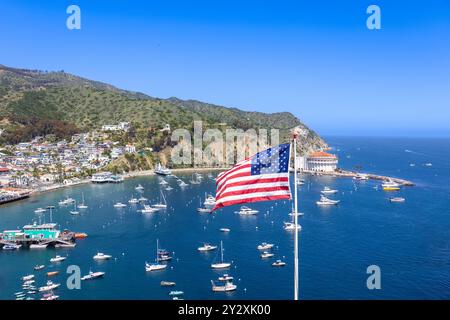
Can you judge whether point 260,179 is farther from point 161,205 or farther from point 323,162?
point 323,162

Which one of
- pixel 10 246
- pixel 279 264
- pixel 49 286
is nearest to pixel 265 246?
pixel 279 264

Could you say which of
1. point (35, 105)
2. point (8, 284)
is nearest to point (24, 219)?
point (8, 284)

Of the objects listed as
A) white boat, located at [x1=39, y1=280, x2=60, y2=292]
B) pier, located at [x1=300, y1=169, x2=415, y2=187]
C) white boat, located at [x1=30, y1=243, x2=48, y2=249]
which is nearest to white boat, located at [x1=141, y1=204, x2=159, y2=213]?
white boat, located at [x1=30, y1=243, x2=48, y2=249]

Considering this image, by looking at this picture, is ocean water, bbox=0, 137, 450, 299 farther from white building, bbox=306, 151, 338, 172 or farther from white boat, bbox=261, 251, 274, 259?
white building, bbox=306, 151, 338, 172

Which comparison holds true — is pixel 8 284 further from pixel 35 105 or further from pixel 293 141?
pixel 35 105
